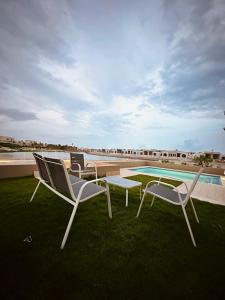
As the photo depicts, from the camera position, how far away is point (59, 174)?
1622 millimetres

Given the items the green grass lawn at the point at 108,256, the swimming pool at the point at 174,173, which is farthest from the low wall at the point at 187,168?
the green grass lawn at the point at 108,256

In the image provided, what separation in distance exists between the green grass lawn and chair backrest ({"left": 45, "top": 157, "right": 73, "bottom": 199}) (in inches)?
22.8

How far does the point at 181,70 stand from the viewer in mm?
8953

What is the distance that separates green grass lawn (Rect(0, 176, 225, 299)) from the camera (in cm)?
106

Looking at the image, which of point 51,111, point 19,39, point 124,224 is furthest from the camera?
point 51,111

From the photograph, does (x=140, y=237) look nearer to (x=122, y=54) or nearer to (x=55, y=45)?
(x=55, y=45)

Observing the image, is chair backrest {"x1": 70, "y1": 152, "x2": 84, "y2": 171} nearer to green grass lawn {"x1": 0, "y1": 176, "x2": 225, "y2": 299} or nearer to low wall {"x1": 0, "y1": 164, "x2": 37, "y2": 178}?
low wall {"x1": 0, "y1": 164, "x2": 37, "y2": 178}

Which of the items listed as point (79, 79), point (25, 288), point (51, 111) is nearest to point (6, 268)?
point (25, 288)

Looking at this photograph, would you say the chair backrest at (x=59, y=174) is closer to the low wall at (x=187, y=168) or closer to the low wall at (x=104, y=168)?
the low wall at (x=104, y=168)

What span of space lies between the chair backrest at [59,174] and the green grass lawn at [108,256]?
579 millimetres

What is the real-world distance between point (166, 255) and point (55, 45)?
8.83m

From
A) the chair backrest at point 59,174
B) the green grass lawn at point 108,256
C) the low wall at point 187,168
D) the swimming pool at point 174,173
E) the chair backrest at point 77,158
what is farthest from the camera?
the low wall at point 187,168

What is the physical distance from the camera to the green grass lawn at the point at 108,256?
106 cm

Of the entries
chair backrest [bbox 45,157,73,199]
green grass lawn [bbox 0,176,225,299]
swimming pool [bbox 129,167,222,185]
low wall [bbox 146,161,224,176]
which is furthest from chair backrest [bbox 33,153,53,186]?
low wall [bbox 146,161,224,176]
